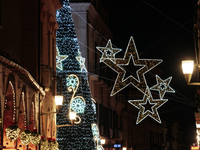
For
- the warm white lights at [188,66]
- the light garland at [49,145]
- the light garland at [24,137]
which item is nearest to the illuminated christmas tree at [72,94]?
the light garland at [49,145]

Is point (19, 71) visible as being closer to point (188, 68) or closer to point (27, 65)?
point (188, 68)

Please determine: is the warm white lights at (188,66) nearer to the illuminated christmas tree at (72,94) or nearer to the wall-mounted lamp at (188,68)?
the wall-mounted lamp at (188,68)

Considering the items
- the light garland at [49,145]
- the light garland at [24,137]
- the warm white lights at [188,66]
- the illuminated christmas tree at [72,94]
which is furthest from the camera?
the illuminated christmas tree at [72,94]

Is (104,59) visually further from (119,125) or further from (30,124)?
(119,125)

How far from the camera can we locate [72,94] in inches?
1056

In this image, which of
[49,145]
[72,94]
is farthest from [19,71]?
[72,94]

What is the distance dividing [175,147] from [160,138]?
81.4 ft

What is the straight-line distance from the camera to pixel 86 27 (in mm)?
38250

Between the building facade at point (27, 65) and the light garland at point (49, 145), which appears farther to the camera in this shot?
the light garland at point (49, 145)

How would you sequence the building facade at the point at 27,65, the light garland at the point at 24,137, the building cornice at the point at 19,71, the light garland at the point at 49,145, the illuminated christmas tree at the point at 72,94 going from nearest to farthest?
the building cornice at the point at 19,71 → the building facade at the point at 27,65 → the light garland at the point at 24,137 → the light garland at the point at 49,145 → the illuminated christmas tree at the point at 72,94

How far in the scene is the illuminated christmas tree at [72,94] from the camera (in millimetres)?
26141

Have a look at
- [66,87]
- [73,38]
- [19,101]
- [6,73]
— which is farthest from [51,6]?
[6,73]

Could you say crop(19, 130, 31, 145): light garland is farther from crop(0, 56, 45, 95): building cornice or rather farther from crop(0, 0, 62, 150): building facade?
crop(0, 56, 45, 95): building cornice

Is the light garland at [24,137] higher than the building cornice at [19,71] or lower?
lower
